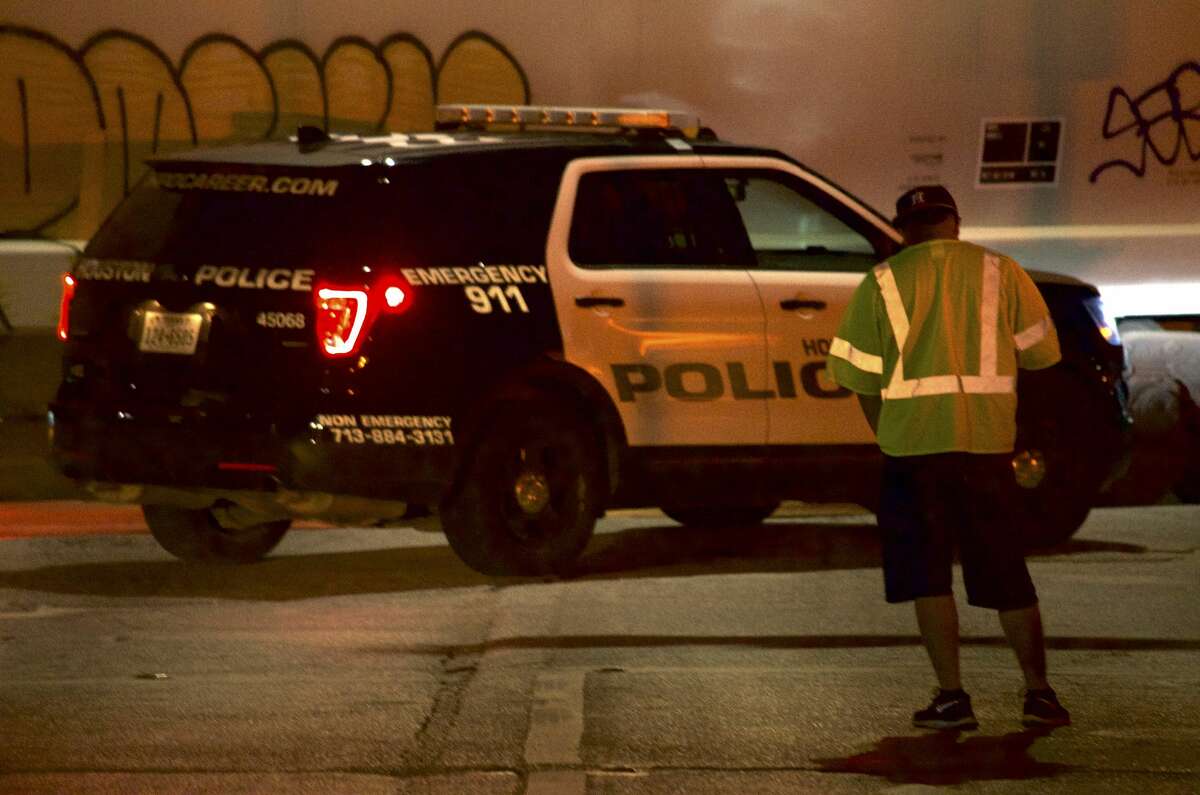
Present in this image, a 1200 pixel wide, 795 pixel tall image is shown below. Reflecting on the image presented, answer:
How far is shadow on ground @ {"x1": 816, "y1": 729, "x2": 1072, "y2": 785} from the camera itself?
19.0ft

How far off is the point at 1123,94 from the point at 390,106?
15.8ft

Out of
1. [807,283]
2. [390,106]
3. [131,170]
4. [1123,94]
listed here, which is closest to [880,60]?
[1123,94]

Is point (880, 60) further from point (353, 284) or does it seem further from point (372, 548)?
point (353, 284)

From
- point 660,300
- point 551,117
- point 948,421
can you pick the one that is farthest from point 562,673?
point 551,117

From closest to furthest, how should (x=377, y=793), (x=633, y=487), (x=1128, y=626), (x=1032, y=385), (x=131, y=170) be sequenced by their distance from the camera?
(x=377, y=793) < (x=1128, y=626) < (x=633, y=487) < (x=1032, y=385) < (x=131, y=170)

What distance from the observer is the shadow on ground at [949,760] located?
5.79 meters

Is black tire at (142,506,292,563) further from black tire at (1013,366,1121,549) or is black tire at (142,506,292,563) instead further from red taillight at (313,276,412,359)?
black tire at (1013,366,1121,549)

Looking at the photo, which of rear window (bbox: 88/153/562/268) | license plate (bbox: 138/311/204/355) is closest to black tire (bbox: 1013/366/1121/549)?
rear window (bbox: 88/153/562/268)

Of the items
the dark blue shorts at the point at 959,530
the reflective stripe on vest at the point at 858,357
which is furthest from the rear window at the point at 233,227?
the dark blue shorts at the point at 959,530

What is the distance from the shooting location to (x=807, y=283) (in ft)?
29.4

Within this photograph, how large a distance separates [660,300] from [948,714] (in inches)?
111

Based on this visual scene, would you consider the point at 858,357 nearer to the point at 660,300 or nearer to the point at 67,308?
the point at 660,300

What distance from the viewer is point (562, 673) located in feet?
22.8

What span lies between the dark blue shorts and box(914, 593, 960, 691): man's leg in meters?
0.03
